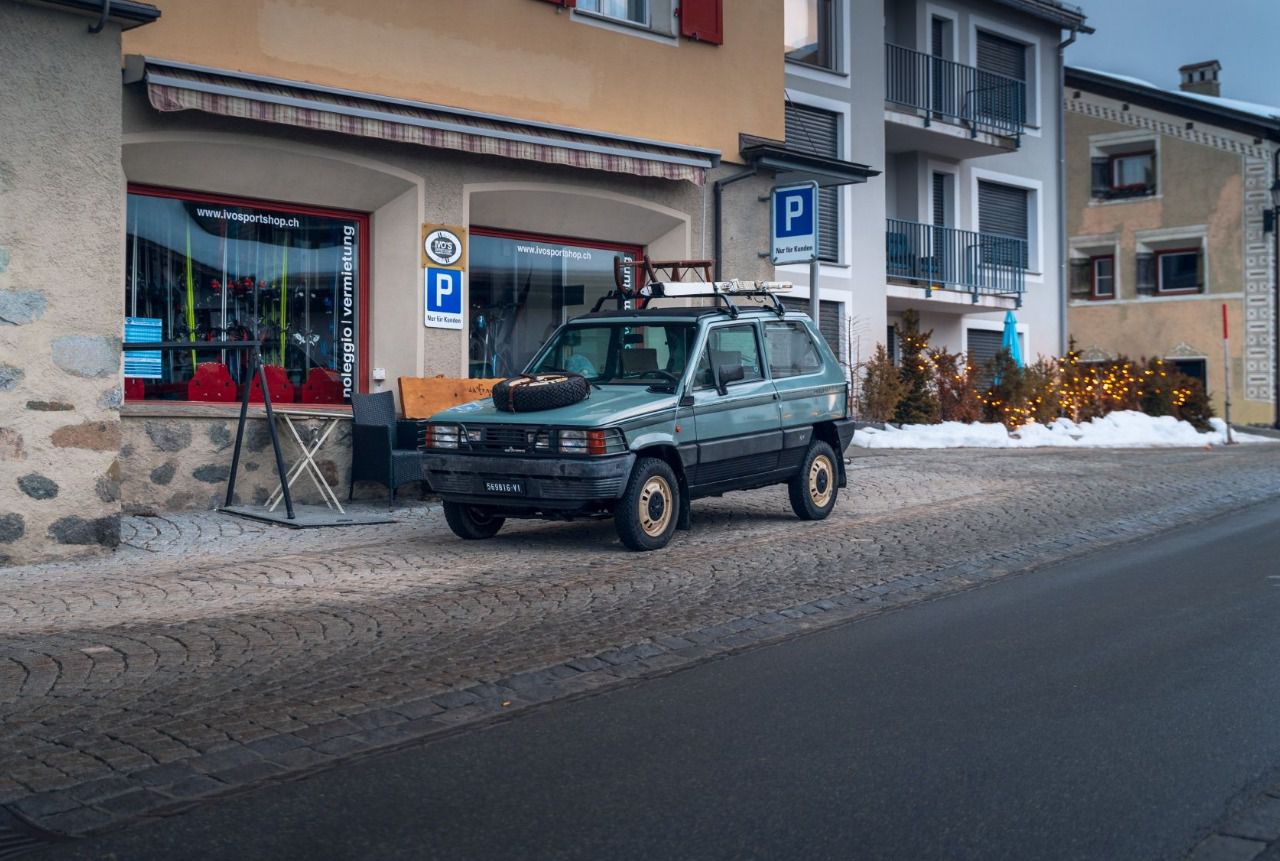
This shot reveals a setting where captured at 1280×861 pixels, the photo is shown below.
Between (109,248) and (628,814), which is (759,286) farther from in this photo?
(628,814)

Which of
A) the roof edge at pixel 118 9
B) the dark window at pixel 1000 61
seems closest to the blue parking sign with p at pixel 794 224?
the roof edge at pixel 118 9

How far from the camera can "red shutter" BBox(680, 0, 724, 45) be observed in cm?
1642

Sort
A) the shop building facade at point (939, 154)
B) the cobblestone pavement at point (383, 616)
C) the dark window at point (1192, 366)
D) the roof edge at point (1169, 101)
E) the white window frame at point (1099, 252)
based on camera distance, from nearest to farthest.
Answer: the cobblestone pavement at point (383, 616) < the shop building facade at point (939, 154) < the roof edge at point (1169, 101) < the dark window at point (1192, 366) < the white window frame at point (1099, 252)

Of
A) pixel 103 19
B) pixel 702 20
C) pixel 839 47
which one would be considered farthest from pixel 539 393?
pixel 839 47

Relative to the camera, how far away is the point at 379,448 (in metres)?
12.9

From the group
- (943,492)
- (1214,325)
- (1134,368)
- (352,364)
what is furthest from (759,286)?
(1214,325)

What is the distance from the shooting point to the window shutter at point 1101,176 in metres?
40.1

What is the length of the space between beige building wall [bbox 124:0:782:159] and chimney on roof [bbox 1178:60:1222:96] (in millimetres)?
33966

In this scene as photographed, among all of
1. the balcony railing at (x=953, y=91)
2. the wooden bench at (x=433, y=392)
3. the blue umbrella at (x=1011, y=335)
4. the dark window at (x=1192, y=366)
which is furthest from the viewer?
the dark window at (x=1192, y=366)

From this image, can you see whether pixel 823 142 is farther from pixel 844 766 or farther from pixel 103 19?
pixel 844 766

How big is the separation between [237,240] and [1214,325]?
31.2 meters

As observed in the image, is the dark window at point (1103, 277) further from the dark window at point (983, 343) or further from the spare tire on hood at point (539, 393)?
the spare tire on hood at point (539, 393)

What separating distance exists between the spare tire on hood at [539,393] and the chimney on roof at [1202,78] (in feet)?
137

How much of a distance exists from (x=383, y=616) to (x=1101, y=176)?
120ft
